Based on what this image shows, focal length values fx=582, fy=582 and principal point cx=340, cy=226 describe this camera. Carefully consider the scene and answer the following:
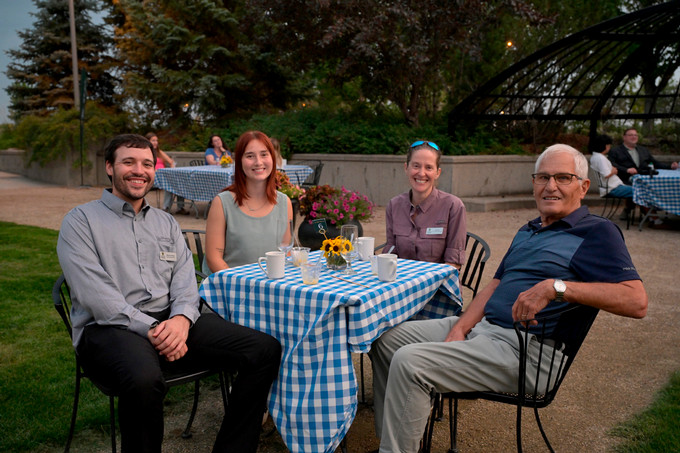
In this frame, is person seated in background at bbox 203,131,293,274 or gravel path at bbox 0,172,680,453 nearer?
gravel path at bbox 0,172,680,453

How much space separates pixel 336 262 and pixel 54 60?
26160 mm

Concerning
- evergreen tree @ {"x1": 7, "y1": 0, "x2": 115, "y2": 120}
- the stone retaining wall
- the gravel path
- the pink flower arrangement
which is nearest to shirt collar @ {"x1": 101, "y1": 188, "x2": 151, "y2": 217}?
the gravel path

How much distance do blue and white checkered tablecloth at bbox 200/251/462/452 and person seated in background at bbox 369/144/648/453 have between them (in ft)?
0.69

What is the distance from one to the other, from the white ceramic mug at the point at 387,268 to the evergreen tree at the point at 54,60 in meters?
24.4

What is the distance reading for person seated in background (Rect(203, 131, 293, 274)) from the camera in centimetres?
363

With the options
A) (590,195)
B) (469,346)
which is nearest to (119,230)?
(469,346)

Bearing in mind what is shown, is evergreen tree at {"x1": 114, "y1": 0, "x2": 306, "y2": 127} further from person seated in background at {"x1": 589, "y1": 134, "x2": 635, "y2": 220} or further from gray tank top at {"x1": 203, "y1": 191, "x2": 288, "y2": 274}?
gray tank top at {"x1": 203, "y1": 191, "x2": 288, "y2": 274}

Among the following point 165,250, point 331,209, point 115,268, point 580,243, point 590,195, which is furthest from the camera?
point 590,195

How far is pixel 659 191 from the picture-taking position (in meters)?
9.51

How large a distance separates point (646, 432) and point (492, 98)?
1375cm

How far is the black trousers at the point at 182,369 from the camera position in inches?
94.8

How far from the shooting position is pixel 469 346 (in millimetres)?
2594

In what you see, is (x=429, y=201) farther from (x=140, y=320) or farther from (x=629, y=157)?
(x=629, y=157)

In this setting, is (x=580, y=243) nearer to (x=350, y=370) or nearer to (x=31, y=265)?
(x=350, y=370)
